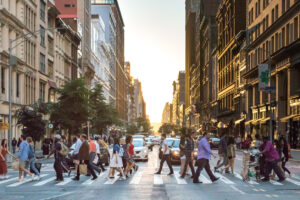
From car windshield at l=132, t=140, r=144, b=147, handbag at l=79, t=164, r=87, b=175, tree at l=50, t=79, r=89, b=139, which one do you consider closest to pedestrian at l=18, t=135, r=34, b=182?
handbag at l=79, t=164, r=87, b=175

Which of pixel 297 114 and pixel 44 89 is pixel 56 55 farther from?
pixel 297 114

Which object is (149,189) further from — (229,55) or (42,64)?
(229,55)

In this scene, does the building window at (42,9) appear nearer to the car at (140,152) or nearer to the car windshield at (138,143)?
the car windshield at (138,143)

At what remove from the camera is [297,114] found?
48781 millimetres

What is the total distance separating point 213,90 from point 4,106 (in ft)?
247

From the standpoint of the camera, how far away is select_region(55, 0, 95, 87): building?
289 ft

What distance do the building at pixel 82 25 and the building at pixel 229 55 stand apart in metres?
24.7

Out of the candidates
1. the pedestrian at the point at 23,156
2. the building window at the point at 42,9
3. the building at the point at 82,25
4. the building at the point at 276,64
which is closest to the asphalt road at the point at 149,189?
the pedestrian at the point at 23,156

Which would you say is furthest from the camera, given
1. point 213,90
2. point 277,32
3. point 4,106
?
point 213,90

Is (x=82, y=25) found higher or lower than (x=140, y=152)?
higher

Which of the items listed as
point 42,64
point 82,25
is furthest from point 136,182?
point 82,25

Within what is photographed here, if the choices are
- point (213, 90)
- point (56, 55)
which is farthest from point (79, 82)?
point (213, 90)

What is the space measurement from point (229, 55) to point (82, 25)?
85.8 feet

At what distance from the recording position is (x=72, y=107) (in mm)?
52531
